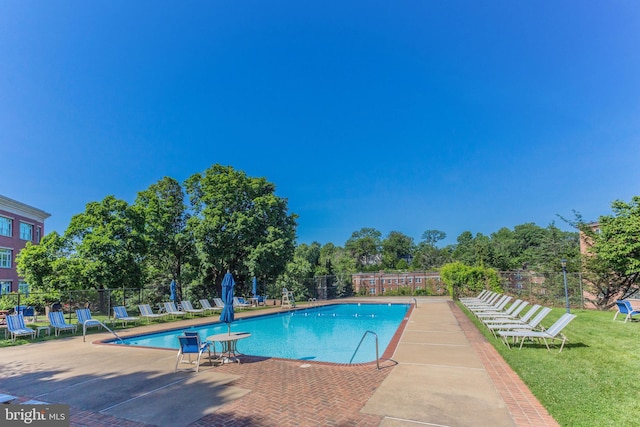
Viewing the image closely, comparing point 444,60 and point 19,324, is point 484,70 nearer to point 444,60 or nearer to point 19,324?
point 444,60

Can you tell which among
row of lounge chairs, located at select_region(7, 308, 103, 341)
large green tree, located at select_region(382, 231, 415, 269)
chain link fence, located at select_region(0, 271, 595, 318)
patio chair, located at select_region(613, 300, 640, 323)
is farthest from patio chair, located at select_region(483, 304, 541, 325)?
large green tree, located at select_region(382, 231, 415, 269)

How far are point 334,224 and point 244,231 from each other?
117 feet

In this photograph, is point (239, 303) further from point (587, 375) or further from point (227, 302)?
point (587, 375)

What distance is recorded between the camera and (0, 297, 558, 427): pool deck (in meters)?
4.41

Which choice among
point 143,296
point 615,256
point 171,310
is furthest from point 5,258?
point 615,256

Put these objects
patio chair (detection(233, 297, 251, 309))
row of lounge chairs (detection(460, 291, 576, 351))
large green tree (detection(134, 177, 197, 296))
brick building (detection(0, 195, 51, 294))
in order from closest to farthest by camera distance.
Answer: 1. row of lounge chairs (detection(460, 291, 576, 351))
2. patio chair (detection(233, 297, 251, 309))
3. large green tree (detection(134, 177, 197, 296))
4. brick building (detection(0, 195, 51, 294))

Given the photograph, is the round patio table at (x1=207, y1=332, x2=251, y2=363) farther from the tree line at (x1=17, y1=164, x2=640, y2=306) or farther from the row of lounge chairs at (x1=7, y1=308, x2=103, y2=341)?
the tree line at (x1=17, y1=164, x2=640, y2=306)

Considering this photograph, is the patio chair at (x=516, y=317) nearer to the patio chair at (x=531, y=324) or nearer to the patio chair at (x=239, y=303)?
the patio chair at (x=531, y=324)

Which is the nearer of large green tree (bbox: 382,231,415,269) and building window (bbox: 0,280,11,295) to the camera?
building window (bbox: 0,280,11,295)

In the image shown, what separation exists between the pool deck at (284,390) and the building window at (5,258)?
103 ft

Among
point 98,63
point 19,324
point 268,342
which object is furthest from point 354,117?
point 19,324

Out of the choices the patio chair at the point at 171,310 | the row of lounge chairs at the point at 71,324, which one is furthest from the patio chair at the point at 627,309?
the patio chair at the point at 171,310

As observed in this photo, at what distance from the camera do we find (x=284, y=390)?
5.58 meters

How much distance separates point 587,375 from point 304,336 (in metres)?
10.3
